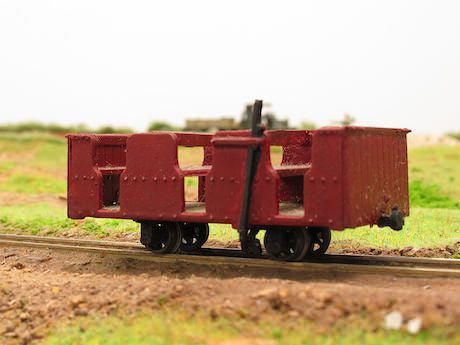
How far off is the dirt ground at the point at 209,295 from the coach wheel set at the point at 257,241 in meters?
0.40

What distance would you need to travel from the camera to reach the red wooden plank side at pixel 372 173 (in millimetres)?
9516

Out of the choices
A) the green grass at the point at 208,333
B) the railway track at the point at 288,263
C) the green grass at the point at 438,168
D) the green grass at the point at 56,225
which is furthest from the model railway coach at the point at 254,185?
the green grass at the point at 438,168

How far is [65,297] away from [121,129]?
24594 mm

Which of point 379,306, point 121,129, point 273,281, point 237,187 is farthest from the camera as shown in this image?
point 121,129

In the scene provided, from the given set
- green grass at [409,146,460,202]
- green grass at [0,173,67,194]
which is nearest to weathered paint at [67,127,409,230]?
green grass at [409,146,460,202]

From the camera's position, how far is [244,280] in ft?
29.8

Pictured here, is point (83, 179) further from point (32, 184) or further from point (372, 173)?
point (32, 184)

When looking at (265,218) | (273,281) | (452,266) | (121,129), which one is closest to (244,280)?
(273,281)

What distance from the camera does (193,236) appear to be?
12.3m

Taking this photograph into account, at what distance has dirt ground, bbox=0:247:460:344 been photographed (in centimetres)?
766

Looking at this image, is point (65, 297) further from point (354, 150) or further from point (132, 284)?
point (354, 150)

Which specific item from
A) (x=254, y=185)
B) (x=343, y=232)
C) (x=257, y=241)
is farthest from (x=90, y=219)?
(x=254, y=185)

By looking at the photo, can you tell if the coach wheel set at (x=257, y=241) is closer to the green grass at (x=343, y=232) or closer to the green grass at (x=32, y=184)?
the green grass at (x=343, y=232)

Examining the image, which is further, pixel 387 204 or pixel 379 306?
pixel 387 204
